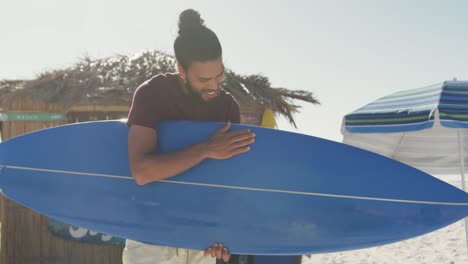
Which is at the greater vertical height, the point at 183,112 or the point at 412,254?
the point at 183,112

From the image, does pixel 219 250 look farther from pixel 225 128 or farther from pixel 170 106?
pixel 170 106

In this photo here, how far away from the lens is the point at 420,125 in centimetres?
479

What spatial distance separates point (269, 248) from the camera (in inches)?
98.0

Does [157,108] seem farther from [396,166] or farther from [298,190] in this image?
[396,166]

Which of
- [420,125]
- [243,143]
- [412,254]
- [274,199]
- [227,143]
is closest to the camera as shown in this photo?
[227,143]

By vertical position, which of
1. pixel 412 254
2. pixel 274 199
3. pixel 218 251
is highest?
pixel 274 199

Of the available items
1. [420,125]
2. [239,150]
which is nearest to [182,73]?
[239,150]

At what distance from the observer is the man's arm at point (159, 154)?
6.68 feet

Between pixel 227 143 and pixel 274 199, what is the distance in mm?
462

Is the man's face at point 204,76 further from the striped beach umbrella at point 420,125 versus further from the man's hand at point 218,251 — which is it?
the striped beach umbrella at point 420,125

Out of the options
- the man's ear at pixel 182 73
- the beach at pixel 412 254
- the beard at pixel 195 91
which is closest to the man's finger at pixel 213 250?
the beard at pixel 195 91

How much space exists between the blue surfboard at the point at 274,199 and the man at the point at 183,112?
115 millimetres

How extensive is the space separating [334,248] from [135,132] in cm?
118

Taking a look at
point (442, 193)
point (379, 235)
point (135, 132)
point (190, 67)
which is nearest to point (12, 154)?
point (135, 132)
